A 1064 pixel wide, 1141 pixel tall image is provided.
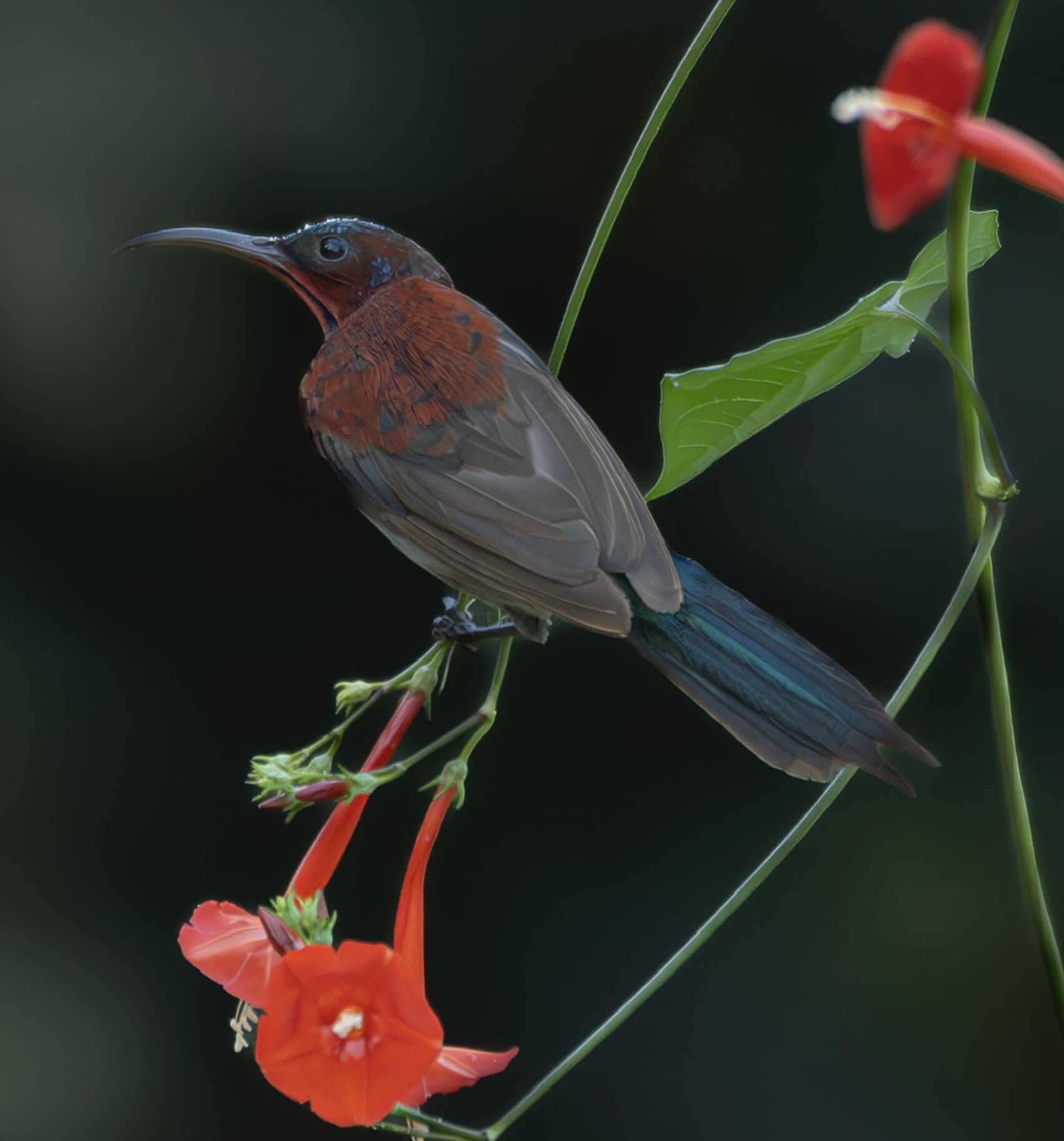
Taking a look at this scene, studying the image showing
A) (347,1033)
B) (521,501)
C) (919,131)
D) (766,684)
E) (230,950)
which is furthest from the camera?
(521,501)

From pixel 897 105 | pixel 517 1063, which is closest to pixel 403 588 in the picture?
pixel 517 1063

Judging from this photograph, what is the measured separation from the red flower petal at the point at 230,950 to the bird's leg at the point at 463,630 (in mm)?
219

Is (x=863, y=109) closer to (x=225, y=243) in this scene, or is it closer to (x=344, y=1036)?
(x=344, y=1036)

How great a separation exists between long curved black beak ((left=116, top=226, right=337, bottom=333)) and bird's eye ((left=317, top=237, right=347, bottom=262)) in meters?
0.02

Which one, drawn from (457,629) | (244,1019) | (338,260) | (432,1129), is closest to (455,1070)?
(432,1129)

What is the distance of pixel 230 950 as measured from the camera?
824 millimetres

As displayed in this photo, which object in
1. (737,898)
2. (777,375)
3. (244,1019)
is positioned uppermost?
(777,375)

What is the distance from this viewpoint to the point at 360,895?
2.31 meters

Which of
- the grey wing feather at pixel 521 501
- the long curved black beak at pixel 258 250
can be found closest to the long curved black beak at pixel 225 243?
the long curved black beak at pixel 258 250

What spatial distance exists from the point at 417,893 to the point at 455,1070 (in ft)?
0.40

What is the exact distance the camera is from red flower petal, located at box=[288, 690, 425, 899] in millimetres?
889

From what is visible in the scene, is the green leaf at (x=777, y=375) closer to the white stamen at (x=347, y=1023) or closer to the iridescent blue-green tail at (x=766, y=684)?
the iridescent blue-green tail at (x=766, y=684)

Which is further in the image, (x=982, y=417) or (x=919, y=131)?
(x=982, y=417)

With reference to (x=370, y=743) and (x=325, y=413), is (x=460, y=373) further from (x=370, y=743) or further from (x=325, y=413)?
(x=370, y=743)
